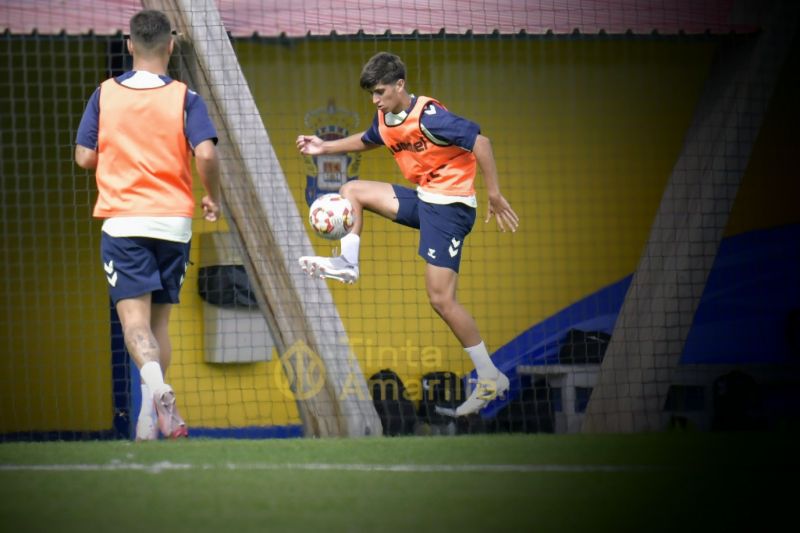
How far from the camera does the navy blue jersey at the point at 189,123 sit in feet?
21.0

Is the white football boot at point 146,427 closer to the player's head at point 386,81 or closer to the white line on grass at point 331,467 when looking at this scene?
the white line on grass at point 331,467

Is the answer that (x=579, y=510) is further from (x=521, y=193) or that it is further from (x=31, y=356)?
(x=31, y=356)

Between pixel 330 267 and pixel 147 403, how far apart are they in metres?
1.30

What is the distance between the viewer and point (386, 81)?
23.7 ft

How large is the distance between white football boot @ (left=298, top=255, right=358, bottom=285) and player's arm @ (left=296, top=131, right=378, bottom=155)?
1.99ft

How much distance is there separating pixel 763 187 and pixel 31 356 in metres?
5.53

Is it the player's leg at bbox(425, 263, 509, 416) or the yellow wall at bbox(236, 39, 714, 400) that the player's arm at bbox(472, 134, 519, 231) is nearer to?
the player's leg at bbox(425, 263, 509, 416)

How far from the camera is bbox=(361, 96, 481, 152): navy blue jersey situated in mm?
7105

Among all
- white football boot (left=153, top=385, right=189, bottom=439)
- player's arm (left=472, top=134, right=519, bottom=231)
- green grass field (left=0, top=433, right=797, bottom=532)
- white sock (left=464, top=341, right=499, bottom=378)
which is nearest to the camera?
green grass field (left=0, top=433, right=797, bottom=532)

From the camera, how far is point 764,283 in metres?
9.95

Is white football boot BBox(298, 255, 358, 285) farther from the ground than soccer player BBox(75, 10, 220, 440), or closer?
closer

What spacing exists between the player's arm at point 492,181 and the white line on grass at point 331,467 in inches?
70.7

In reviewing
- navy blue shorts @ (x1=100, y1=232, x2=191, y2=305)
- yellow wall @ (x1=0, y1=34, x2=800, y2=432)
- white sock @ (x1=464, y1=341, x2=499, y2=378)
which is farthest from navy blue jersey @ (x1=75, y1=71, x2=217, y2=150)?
yellow wall @ (x1=0, y1=34, x2=800, y2=432)

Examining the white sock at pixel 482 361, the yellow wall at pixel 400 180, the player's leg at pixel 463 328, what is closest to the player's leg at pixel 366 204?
the player's leg at pixel 463 328
